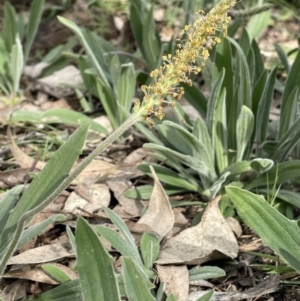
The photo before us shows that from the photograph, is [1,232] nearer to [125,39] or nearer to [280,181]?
[280,181]

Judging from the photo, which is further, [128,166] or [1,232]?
[128,166]

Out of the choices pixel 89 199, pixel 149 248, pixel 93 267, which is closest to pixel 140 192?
pixel 89 199

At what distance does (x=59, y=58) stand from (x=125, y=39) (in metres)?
0.71

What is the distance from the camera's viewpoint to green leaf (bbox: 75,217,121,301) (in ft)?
4.23

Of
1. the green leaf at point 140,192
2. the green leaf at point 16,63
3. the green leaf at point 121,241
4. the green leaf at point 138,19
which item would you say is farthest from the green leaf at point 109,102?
the green leaf at point 121,241

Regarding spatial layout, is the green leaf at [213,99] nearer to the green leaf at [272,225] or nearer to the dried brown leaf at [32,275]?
the green leaf at [272,225]

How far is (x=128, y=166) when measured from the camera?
248cm

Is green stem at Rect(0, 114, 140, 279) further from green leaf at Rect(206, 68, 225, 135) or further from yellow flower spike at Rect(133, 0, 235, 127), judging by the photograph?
green leaf at Rect(206, 68, 225, 135)

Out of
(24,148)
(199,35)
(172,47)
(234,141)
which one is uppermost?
(199,35)

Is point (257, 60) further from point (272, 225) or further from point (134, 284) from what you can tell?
point (134, 284)

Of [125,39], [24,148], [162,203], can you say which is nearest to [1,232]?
[162,203]

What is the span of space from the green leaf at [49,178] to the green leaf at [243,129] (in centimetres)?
68

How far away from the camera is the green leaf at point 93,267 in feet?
4.23

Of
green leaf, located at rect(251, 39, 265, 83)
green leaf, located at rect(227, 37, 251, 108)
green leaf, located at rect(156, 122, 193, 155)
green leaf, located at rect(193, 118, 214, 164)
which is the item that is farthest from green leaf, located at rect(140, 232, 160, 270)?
green leaf, located at rect(251, 39, 265, 83)
